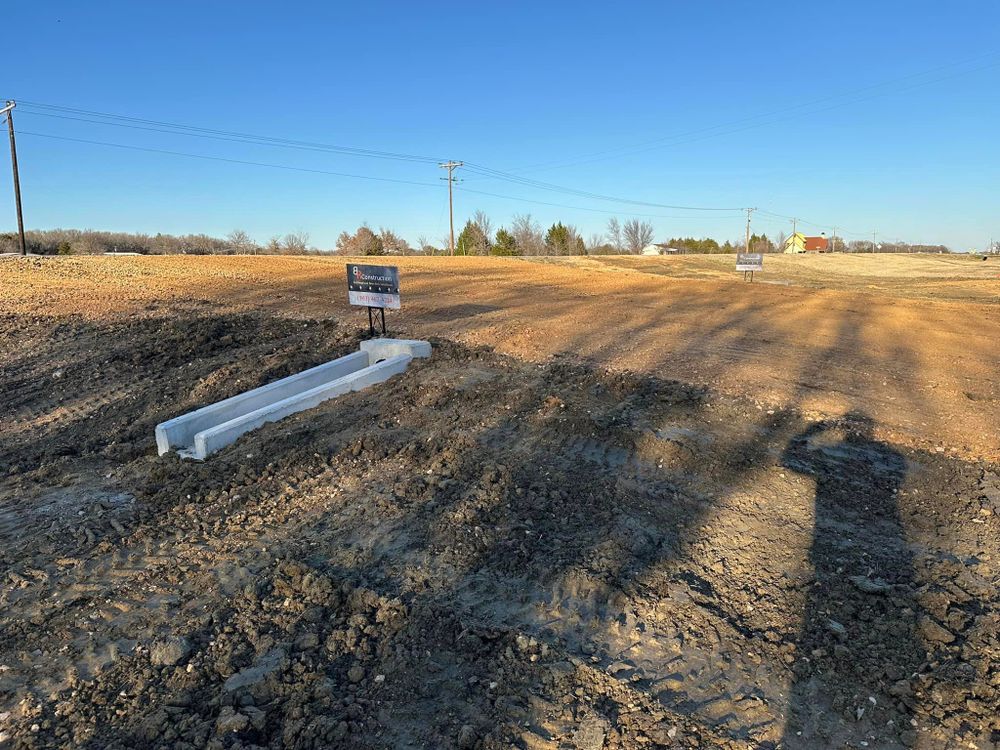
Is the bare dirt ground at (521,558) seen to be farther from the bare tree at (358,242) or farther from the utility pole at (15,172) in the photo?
the bare tree at (358,242)

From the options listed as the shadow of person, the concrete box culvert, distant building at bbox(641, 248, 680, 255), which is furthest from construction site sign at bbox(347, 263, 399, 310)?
distant building at bbox(641, 248, 680, 255)

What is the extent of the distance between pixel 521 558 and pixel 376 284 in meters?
5.86

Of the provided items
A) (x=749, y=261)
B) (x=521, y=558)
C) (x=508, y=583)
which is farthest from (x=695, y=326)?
(x=749, y=261)

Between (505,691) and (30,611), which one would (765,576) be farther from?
(30,611)

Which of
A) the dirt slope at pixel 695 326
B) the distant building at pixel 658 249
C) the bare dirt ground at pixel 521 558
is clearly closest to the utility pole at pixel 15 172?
the dirt slope at pixel 695 326

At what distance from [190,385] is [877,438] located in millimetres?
7976

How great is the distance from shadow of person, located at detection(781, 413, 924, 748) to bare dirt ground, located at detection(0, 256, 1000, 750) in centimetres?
2

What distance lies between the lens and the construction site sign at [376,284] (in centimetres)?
884

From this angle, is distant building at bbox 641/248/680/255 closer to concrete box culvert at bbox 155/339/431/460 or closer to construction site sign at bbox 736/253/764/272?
construction site sign at bbox 736/253/764/272

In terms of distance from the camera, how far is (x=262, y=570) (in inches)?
156

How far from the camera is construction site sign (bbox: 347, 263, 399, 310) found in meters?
8.84

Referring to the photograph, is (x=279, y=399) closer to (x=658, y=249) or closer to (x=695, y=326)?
(x=695, y=326)

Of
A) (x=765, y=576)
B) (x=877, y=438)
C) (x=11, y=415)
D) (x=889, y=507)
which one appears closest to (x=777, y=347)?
(x=877, y=438)

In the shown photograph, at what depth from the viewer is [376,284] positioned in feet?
29.3
